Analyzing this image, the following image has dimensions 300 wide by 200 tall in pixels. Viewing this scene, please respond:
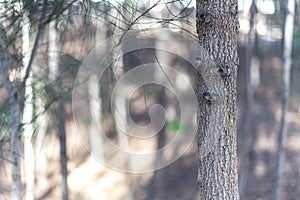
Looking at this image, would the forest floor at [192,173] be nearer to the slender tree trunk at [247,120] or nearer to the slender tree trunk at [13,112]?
the slender tree trunk at [247,120]

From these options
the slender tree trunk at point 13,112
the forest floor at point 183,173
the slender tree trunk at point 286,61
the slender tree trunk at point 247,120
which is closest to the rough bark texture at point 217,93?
the slender tree trunk at point 13,112

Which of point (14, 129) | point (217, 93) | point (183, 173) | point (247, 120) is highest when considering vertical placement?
point (247, 120)

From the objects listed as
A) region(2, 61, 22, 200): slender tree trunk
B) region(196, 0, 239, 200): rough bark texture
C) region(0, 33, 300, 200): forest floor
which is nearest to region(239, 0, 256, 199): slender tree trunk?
region(0, 33, 300, 200): forest floor

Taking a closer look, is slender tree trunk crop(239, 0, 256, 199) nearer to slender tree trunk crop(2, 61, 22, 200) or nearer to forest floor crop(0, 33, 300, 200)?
forest floor crop(0, 33, 300, 200)

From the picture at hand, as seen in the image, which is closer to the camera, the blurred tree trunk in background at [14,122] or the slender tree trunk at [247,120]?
the blurred tree trunk in background at [14,122]

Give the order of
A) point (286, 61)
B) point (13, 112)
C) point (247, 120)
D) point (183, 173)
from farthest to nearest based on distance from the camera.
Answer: point (183, 173)
point (247, 120)
point (286, 61)
point (13, 112)

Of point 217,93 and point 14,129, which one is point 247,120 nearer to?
point 217,93

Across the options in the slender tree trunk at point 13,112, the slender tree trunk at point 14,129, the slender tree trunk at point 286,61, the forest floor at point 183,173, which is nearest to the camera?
the slender tree trunk at point 13,112

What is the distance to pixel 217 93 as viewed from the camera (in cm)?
205

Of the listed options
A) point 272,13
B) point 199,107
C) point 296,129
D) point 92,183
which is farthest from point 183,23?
point 296,129

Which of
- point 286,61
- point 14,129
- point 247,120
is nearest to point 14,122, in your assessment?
point 14,129

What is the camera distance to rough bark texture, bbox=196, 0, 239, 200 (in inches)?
80.4

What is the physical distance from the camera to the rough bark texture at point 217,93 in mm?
2043

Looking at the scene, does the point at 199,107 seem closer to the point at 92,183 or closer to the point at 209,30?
the point at 209,30
